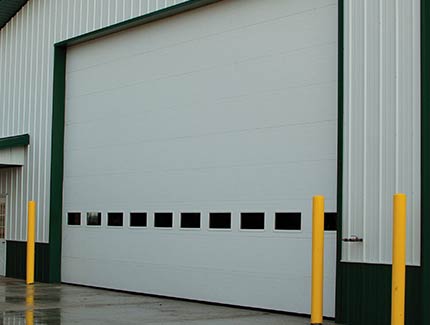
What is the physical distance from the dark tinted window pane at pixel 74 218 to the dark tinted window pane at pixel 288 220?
6.70 metres

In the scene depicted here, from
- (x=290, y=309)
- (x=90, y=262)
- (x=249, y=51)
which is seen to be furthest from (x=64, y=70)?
(x=290, y=309)

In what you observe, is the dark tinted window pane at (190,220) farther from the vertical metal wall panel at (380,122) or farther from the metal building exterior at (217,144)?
the vertical metal wall panel at (380,122)

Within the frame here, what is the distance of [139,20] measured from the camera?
17328 mm

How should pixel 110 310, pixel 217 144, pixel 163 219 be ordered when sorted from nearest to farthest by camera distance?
1. pixel 110 310
2. pixel 217 144
3. pixel 163 219

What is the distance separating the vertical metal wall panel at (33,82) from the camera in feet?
63.8

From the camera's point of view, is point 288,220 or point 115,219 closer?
point 288,220

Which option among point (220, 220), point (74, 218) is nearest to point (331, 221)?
point (220, 220)

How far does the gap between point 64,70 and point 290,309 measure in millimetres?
9498

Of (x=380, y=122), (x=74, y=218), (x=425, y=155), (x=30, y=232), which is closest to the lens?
(x=425, y=155)

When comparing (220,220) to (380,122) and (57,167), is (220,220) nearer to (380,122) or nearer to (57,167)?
(380,122)

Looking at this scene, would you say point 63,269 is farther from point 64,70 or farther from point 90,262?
point 64,70

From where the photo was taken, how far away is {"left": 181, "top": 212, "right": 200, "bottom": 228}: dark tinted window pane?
15.7 m

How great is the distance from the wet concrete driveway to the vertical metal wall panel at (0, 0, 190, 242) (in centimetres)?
364

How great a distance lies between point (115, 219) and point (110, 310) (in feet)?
13.5
